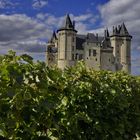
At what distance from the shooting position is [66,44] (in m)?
104

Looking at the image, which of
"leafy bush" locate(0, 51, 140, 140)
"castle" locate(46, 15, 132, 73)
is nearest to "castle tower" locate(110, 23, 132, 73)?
Answer: "castle" locate(46, 15, 132, 73)

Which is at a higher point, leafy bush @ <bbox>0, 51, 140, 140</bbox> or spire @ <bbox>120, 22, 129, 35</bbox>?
spire @ <bbox>120, 22, 129, 35</bbox>

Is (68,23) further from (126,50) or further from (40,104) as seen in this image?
(40,104)

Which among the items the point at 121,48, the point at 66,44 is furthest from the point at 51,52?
the point at 121,48

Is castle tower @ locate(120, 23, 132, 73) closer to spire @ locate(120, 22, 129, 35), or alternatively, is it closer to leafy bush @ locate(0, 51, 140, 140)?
spire @ locate(120, 22, 129, 35)

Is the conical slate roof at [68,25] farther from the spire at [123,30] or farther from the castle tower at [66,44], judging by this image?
the spire at [123,30]

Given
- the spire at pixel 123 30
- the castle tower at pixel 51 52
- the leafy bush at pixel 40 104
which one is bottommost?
the leafy bush at pixel 40 104

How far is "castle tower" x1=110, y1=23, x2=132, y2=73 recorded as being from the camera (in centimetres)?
10975

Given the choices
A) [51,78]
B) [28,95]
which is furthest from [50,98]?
[28,95]

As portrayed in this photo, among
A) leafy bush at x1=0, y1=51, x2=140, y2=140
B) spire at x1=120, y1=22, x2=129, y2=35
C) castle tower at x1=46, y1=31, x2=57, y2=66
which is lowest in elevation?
leafy bush at x1=0, y1=51, x2=140, y2=140

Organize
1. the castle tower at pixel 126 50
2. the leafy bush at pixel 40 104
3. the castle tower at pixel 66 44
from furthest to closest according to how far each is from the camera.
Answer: the castle tower at pixel 126 50, the castle tower at pixel 66 44, the leafy bush at pixel 40 104

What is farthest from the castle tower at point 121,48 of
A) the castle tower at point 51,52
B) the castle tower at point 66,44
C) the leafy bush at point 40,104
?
the leafy bush at point 40,104

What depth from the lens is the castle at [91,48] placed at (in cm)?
10444

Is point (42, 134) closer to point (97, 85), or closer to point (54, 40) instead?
point (97, 85)
